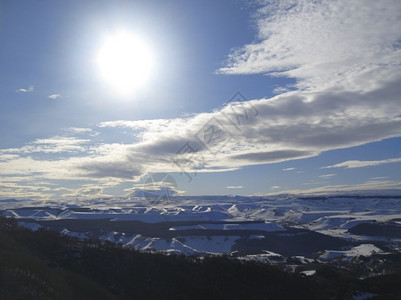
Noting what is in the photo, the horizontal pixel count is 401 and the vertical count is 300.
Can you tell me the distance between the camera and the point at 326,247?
139 meters

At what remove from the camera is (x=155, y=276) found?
4138cm

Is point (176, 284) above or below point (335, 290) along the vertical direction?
above

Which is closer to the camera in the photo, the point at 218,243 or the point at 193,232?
the point at 218,243

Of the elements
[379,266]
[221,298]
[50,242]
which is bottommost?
[379,266]

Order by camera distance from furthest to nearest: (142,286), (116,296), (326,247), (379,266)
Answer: (326,247) < (379,266) < (142,286) < (116,296)

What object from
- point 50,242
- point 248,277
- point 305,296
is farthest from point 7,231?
point 305,296

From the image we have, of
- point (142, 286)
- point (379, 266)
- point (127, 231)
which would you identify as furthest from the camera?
point (127, 231)

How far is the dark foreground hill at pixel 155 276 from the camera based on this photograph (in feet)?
117

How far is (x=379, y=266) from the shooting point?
307 ft

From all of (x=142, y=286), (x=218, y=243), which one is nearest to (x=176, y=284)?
(x=142, y=286)

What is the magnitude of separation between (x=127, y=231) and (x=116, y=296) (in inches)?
4796

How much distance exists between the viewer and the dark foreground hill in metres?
35.7

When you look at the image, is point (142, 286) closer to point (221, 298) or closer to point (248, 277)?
point (221, 298)

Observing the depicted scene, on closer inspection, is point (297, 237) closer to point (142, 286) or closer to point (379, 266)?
point (379, 266)
